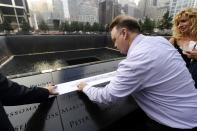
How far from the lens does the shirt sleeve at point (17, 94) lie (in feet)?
2.89

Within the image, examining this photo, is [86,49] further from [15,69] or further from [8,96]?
[8,96]

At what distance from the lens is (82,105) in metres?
1.08

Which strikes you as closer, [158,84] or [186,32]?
→ [158,84]

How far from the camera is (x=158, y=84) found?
0.84 m

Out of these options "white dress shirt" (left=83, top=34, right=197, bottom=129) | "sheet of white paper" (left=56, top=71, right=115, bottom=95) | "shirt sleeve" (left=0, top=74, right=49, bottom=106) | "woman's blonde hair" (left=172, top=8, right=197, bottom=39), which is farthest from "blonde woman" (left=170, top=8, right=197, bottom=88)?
"shirt sleeve" (left=0, top=74, right=49, bottom=106)

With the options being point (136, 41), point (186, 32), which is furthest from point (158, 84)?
point (186, 32)

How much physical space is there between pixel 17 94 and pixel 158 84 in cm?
85

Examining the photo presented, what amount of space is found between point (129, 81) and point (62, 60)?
16.1 m

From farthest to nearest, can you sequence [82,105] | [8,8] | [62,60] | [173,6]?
[173,6] → [8,8] → [62,60] → [82,105]

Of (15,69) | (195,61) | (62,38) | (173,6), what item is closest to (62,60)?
(62,38)

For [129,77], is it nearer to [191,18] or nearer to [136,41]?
[136,41]

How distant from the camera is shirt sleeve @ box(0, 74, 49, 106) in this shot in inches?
34.7

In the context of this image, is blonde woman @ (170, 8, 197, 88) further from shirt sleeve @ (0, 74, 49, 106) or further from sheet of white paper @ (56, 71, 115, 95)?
shirt sleeve @ (0, 74, 49, 106)

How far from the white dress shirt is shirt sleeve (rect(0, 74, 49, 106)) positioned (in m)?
0.47
